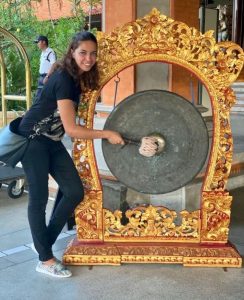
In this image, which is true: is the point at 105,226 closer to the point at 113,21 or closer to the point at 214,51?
the point at 214,51

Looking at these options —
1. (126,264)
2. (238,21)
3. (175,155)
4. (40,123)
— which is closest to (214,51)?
(175,155)

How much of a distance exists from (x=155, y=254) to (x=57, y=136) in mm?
925

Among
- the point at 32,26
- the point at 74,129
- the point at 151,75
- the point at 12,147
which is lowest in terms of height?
the point at 12,147

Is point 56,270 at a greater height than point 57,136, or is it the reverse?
point 57,136

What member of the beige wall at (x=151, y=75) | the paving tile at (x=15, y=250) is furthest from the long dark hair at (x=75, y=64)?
the paving tile at (x=15, y=250)

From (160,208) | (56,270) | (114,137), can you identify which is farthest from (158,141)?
(56,270)

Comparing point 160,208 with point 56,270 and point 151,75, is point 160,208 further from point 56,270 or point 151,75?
point 151,75

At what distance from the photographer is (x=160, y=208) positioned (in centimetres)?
293

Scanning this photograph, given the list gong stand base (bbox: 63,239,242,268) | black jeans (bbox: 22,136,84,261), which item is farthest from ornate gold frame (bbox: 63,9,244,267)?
black jeans (bbox: 22,136,84,261)

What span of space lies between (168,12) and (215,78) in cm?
117

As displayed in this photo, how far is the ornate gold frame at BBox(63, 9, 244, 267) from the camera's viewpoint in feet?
9.00

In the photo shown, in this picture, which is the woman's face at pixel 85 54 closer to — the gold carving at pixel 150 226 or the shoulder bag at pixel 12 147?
the shoulder bag at pixel 12 147

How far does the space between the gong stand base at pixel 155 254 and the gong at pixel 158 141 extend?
364 millimetres

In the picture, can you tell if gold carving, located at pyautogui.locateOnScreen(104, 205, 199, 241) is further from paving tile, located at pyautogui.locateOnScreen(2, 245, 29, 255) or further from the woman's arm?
paving tile, located at pyautogui.locateOnScreen(2, 245, 29, 255)
